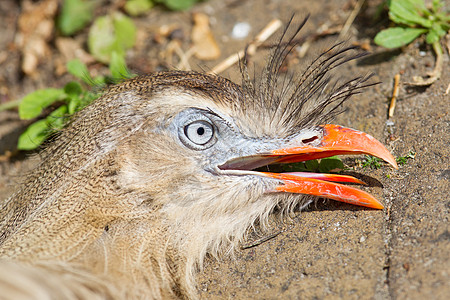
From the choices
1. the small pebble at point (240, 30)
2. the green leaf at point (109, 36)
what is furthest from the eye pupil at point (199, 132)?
the green leaf at point (109, 36)

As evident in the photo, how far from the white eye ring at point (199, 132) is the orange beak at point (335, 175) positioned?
0.29m

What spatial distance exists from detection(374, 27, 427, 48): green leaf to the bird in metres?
0.70

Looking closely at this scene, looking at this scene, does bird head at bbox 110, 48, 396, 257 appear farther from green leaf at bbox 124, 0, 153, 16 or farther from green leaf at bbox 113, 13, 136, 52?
green leaf at bbox 124, 0, 153, 16

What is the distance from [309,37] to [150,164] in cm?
173

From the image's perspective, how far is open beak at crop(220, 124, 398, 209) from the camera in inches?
85.4

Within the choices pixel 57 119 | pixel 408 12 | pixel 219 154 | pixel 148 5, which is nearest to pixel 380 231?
pixel 219 154

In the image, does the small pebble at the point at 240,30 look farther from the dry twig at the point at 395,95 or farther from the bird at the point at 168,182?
the bird at the point at 168,182

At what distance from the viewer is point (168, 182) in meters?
2.19

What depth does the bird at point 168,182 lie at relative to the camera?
212cm

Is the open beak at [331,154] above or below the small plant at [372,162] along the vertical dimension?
below

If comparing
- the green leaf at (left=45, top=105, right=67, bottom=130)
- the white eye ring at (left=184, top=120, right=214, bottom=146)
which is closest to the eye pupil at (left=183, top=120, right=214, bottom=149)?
the white eye ring at (left=184, top=120, right=214, bottom=146)

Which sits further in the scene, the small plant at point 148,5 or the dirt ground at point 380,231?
the small plant at point 148,5

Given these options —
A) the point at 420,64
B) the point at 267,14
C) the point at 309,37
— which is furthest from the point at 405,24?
the point at 267,14

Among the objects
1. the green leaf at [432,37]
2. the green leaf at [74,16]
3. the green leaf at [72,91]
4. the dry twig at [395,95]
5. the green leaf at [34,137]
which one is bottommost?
the green leaf at [34,137]
